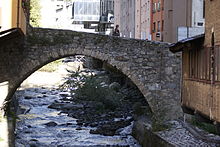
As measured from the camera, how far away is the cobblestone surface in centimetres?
1272

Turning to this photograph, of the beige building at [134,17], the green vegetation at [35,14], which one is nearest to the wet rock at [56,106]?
the beige building at [134,17]

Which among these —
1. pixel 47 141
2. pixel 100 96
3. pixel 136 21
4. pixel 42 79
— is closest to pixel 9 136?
pixel 47 141

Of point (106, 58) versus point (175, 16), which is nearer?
point (106, 58)

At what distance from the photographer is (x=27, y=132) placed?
18.6 metres

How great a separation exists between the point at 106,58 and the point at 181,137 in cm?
583

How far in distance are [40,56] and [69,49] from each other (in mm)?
1044

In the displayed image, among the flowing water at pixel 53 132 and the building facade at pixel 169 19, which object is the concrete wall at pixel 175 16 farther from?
the flowing water at pixel 53 132

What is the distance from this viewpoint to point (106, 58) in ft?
62.4

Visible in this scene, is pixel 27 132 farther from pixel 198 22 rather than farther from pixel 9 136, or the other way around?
pixel 198 22

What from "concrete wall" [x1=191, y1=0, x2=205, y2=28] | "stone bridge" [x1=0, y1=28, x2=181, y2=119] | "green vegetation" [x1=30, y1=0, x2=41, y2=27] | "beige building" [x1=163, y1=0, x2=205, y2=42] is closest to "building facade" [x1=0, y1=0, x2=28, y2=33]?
"stone bridge" [x1=0, y1=28, x2=181, y2=119]

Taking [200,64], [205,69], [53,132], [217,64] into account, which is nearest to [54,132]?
[53,132]

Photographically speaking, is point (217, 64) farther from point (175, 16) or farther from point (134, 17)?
point (134, 17)

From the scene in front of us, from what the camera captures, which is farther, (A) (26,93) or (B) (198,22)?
(A) (26,93)

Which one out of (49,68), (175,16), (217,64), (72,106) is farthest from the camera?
(49,68)
